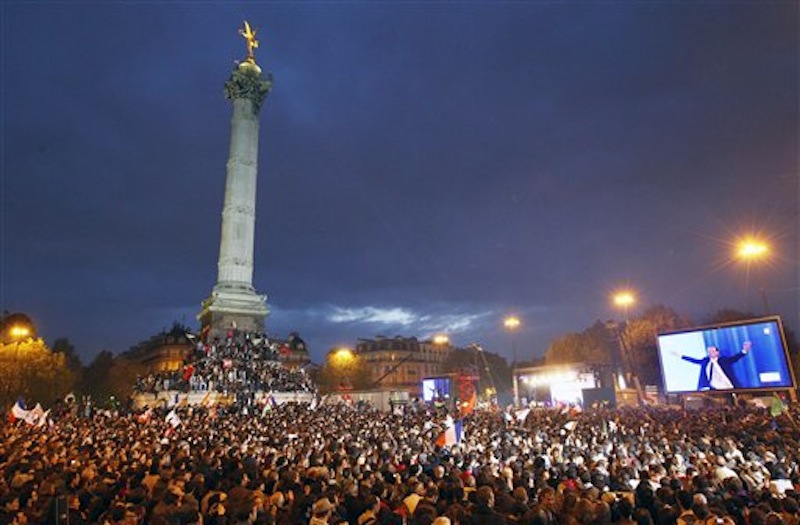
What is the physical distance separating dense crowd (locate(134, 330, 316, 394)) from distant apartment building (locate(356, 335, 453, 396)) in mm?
67507

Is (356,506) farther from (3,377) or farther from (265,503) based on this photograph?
(3,377)

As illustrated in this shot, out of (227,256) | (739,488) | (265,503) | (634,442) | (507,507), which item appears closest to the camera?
Result: (507,507)

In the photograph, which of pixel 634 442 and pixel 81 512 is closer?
pixel 81 512

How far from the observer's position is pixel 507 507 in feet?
23.7

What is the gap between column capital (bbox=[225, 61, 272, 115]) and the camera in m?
60.5

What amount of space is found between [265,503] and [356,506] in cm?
154

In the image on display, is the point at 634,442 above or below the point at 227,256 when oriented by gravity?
below

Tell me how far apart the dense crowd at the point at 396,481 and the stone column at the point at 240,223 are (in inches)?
1258

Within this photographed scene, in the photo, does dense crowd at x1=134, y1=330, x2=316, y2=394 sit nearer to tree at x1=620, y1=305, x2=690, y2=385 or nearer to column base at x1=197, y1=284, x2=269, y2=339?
column base at x1=197, y1=284, x2=269, y2=339

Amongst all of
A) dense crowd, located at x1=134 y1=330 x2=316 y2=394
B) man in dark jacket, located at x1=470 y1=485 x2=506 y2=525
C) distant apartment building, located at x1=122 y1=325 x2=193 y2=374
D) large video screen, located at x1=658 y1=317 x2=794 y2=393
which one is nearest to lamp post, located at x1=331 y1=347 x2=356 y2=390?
dense crowd, located at x1=134 y1=330 x2=316 y2=394

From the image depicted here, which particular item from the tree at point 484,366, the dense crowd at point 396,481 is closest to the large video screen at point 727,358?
the dense crowd at point 396,481

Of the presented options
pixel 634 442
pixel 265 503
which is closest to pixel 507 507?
pixel 265 503

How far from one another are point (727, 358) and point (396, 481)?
29734mm

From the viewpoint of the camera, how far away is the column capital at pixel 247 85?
6053 centimetres
